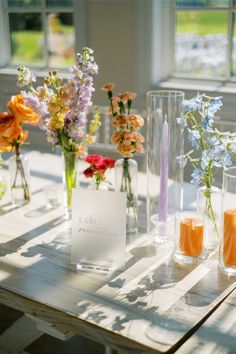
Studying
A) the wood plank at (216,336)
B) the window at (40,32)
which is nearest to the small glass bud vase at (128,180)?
the wood plank at (216,336)

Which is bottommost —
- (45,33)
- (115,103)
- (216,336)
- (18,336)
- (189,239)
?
(18,336)

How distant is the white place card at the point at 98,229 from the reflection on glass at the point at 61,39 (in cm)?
Result: 270

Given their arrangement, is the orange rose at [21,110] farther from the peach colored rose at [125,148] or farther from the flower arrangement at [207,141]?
the flower arrangement at [207,141]

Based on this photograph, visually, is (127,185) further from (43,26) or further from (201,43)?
(43,26)

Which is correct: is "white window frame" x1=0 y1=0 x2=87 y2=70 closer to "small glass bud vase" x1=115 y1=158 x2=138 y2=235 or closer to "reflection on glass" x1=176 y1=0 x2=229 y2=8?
"reflection on glass" x1=176 y1=0 x2=229 y2=8

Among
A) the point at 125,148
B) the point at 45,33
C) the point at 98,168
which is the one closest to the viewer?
the point at 125,148

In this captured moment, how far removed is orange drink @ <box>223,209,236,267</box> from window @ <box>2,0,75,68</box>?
9.17ft

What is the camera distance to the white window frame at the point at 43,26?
351 centimetres

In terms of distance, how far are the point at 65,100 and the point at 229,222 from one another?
0.62 metres

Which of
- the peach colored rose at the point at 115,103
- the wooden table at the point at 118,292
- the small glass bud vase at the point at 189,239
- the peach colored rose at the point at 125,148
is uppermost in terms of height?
the peach colored rose at the point at 115,103

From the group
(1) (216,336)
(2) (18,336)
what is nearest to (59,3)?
(2) (18,336)

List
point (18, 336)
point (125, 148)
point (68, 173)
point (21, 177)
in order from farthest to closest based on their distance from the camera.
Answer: point (18, 336)
point (21, 177)
point (68, 173)
point (125, 148)

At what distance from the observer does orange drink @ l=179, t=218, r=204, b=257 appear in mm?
1375

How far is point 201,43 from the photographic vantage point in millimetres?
3402
